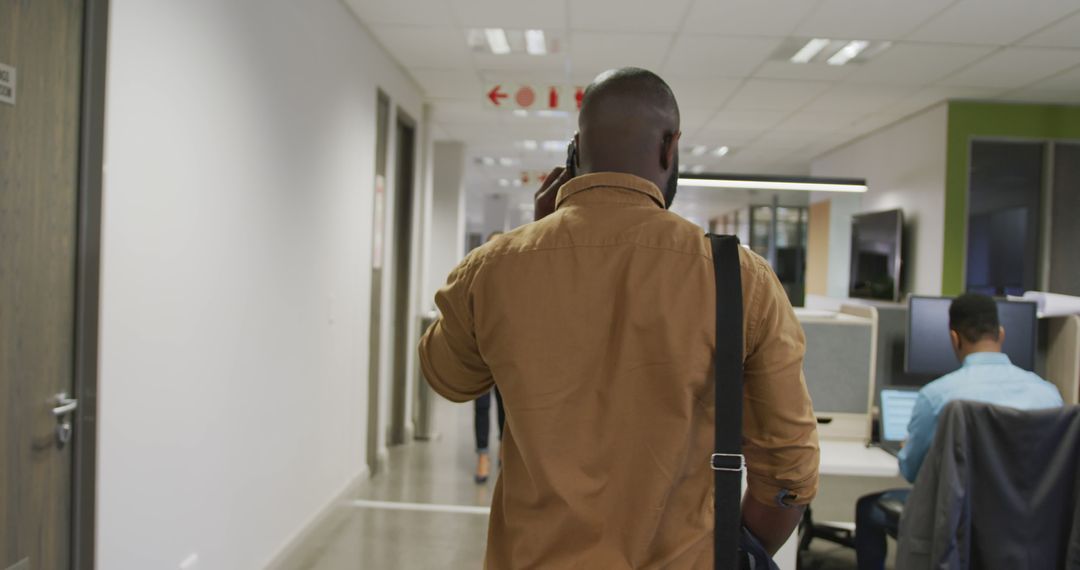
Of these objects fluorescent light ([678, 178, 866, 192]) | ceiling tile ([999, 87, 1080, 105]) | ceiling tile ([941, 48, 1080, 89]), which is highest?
ceiling tile ([999, 87, 1080, 105])

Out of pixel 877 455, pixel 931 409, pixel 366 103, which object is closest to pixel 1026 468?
pixel 931 409

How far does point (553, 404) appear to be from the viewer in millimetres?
878

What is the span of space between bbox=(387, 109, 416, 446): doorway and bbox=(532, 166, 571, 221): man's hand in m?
4.14

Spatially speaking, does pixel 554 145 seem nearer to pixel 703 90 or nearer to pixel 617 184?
pixel 703 90

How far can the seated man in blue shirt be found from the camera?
2076 mm

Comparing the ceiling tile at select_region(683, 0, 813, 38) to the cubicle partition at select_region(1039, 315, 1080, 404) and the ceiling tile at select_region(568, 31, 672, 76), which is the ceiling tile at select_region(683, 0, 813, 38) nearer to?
the ceiling tile at select_region(568, 31, 672, 76)

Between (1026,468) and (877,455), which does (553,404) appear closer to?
(1026,468)

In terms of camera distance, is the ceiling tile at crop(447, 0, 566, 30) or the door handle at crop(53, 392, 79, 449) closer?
the door handle at crop(53, 392, 79, 449)

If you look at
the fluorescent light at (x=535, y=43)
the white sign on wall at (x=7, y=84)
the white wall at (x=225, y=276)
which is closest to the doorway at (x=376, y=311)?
the white wall at (x=225, y=276)

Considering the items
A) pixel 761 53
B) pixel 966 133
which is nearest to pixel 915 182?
pixel 966 133

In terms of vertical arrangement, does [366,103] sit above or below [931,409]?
above

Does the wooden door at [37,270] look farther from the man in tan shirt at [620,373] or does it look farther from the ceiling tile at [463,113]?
the ceiling tile at [463,113]

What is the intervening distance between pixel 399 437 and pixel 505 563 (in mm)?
4368

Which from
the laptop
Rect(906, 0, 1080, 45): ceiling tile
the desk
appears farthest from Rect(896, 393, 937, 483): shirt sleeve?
Rect(906, 0, 1080, 45): ceiling tile
